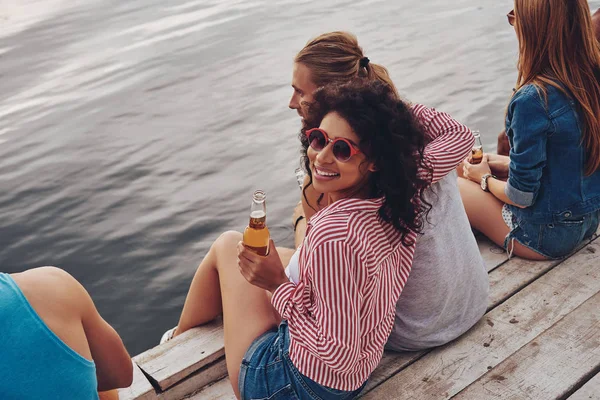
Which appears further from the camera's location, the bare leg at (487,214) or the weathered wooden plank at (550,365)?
the bare leg at (487,214)

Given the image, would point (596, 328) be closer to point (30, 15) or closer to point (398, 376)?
point (398, 376)

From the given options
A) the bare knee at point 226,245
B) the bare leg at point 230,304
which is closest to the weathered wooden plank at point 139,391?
the bare leg at point 230,304

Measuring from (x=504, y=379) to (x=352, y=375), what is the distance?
0.70 metres

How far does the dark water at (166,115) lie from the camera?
673cm

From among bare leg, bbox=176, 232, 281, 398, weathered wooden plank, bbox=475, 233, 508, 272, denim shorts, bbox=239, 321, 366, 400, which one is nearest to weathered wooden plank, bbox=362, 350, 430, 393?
denim shorts, bbox=239, 321, 366, 400

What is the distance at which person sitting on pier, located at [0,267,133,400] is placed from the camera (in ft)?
5.89

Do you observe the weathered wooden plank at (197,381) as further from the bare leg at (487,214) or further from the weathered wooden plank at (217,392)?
the bare leg at (487,214)

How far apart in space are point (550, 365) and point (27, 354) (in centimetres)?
201

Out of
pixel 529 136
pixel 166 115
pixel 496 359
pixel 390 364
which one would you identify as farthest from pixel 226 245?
pixel 166 115

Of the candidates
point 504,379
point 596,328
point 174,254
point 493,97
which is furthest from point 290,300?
point 493,97

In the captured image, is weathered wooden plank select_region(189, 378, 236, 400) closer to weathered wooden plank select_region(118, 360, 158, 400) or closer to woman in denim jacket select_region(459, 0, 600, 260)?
weathered wooden plank select_region(118, 360, 158, 400)

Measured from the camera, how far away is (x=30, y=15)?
1499 cm

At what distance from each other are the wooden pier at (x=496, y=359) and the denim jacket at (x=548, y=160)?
0.34m

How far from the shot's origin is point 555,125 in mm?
3246
